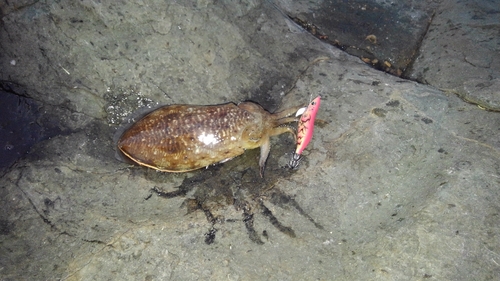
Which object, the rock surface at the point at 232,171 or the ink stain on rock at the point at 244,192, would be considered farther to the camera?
the ink stain on rock at the point at 244,192

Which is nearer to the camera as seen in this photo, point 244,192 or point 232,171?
point 244,192

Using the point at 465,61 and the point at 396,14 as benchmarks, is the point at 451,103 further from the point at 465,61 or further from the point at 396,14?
the point at 396,14

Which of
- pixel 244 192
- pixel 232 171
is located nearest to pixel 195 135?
pixel 232 171

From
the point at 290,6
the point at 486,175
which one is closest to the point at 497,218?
the point at 486,175

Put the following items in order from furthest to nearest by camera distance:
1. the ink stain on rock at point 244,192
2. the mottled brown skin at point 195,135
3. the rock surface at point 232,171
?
the mottled brown skin at point 195,135
the ink stain on rock at point 244,192
the rock surface at point 232,171

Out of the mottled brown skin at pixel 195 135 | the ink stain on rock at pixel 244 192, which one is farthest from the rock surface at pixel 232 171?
the mottled brown skin at pixel 195 135

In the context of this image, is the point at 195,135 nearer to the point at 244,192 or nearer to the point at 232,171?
the point at 232,171

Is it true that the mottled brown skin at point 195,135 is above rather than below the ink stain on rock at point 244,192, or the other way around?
above

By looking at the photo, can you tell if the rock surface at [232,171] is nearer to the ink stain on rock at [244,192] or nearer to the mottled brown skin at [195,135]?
the ink stain on rock at [244,192]

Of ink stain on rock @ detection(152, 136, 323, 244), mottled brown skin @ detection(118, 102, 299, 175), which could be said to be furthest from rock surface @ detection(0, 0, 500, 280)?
mottled brown skin @ detection(118, 102, 299, 175)
